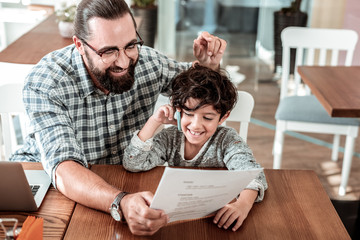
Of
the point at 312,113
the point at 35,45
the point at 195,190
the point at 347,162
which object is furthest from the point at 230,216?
the point at 35,45

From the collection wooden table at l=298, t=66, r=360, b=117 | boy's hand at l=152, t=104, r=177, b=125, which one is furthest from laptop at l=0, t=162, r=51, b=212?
wooden table at l=298, t=66, r=360, b=117

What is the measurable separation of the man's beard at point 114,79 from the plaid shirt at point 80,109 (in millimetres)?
45

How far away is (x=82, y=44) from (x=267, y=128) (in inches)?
90.4

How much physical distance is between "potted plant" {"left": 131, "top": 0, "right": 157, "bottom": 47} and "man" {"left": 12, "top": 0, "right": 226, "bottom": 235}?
3.11 metres

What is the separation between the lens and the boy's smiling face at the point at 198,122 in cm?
137

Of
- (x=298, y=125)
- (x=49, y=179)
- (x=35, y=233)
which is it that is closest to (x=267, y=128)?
(x=298, y=125)

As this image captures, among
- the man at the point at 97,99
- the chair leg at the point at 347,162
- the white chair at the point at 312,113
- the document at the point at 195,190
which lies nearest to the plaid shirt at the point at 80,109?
the man at the point at 97,99

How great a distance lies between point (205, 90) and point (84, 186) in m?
0.46

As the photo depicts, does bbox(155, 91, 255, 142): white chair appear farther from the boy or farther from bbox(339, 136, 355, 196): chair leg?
bbox(339, 136, 355, 196): chair leg

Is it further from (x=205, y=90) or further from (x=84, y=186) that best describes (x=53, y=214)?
(x=205, y=90)

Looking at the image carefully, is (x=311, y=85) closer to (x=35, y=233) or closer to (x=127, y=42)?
(x=127, y=42)

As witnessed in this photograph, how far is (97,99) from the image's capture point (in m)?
1.60

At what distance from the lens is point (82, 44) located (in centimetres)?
151

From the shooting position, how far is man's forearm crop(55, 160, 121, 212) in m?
1.17
